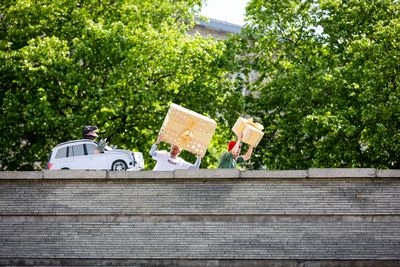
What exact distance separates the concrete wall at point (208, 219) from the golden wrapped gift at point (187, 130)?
2.13 ft

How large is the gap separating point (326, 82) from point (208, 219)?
19552mm

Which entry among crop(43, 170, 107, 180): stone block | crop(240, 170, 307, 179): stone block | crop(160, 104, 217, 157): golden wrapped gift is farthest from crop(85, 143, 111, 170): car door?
crop(240, 170, 307, 179): stone block

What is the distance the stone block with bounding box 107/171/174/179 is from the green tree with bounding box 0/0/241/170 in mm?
16512

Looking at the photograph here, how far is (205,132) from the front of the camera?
63.2ft

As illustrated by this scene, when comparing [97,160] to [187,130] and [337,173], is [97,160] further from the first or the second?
[337,173]

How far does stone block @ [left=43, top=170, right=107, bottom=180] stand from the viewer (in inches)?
751

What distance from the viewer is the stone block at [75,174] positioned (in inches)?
751

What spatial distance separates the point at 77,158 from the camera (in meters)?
23.8

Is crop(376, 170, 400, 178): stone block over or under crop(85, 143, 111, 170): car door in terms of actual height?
over

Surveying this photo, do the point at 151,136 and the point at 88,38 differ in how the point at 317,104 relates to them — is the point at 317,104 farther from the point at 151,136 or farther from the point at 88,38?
the point at 88,38

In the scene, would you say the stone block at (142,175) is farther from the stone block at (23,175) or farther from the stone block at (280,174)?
the stone block at (280,174)

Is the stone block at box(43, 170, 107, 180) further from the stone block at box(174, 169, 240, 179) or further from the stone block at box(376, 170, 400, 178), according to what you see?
the stone block at box(376, 170, 400, 178)

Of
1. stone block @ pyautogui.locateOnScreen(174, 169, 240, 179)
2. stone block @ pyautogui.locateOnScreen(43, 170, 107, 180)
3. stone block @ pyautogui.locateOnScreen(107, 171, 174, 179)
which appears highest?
stone block @ pyautogui.locateOnScreen(174, 169, 240, 179)

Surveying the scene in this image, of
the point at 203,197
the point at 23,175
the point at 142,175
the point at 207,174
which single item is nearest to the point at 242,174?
the point at 207,174
